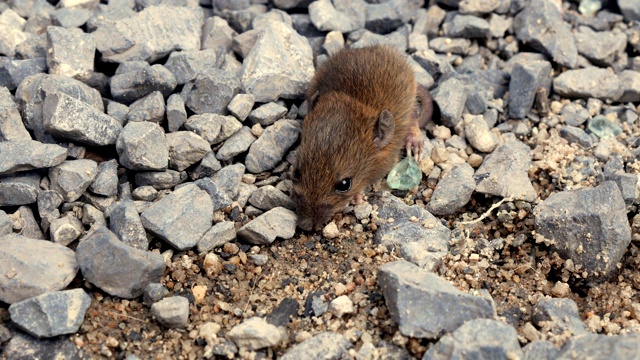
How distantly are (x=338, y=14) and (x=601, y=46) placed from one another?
276 centimetres

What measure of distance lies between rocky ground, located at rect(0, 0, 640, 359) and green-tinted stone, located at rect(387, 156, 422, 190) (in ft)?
0.20

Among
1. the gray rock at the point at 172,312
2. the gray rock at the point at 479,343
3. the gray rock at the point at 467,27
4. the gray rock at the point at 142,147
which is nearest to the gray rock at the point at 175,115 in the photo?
the gray rock at the point at 142,147

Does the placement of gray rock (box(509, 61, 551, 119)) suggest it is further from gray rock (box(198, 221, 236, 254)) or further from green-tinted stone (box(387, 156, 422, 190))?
gray rock (box(198, 221, 236, 254))

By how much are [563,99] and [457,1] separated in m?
1.57

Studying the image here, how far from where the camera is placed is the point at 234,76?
579 cm

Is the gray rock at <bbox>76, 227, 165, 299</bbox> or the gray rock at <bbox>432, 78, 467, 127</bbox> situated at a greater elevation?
the gray rock at <bbox>432, 78, 467, 127</bbox>

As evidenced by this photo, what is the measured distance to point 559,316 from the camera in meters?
4.14

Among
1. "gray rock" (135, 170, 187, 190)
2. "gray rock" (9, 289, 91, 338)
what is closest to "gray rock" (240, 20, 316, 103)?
"gray rock" (135, 170, 187, 190)

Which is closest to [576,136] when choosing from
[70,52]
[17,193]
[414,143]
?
[414,143]

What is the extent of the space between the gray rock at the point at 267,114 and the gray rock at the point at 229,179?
54 centimetres

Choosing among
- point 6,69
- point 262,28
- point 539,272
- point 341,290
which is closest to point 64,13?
point 6,69

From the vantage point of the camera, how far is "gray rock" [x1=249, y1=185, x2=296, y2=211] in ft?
17.1

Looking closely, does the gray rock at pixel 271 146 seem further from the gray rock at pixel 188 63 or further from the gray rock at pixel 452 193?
the gray rock at pixel 452 193

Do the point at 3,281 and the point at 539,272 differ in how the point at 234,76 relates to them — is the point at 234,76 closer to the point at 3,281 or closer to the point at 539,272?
the point at 3,281
